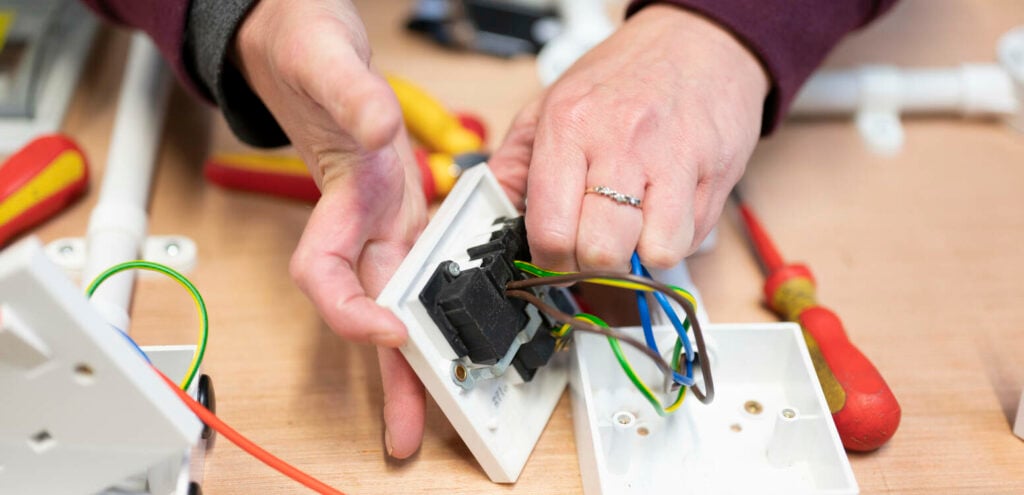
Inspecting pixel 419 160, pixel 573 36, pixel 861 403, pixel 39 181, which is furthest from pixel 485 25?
pixel 861 403

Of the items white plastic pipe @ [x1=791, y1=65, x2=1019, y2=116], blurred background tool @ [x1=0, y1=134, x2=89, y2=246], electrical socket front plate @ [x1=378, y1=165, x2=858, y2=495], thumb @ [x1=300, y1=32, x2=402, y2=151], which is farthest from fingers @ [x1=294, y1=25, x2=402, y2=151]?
white plastic pipe @ [x1=791, y1=65, x2=1019, y2=116]

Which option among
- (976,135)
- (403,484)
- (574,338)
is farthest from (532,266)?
(976,135)

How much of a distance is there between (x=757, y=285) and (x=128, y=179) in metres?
0.56

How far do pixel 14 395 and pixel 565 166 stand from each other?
0.35 meters

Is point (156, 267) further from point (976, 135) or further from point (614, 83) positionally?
point (976, 135)

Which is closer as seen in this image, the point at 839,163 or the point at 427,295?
the point at 427,295

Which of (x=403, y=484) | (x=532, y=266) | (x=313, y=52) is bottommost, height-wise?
(x=403, y=484)

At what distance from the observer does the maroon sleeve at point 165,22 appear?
71 centimetres

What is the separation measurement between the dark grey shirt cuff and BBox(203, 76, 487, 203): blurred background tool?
0.06 m

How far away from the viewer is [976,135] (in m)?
0.91

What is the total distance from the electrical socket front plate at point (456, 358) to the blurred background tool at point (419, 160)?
Answer: 15cm

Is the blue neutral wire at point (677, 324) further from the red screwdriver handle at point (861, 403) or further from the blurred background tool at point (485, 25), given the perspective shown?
the blurred background tool at point (485, 25)

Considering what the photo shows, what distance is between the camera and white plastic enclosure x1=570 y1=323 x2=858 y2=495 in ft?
1.98

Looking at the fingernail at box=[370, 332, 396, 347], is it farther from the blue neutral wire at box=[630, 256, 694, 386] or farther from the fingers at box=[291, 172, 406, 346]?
the blue neutral wire at box=[630, 256, 694, 386]
